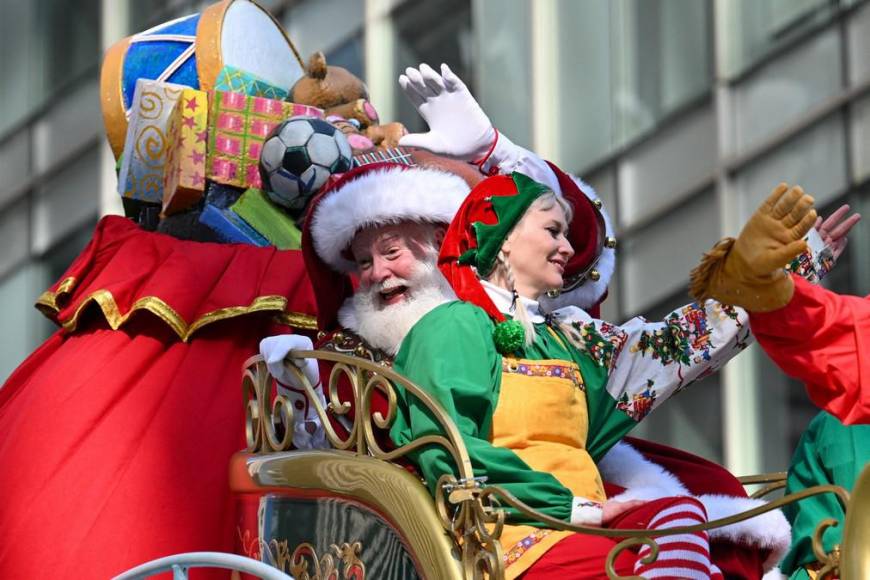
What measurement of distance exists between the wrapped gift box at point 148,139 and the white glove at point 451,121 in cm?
99

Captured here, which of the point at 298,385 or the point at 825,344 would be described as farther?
the point at 298,385

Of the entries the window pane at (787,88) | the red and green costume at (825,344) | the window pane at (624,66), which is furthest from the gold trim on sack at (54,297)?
the window pane at (624,66)

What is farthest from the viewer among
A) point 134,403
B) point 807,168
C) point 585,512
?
point 807,168

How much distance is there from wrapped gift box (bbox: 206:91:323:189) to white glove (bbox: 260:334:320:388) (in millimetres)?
1190

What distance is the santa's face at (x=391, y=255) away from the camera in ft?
15.9

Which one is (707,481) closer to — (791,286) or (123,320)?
(791,286)

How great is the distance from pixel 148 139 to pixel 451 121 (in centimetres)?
117

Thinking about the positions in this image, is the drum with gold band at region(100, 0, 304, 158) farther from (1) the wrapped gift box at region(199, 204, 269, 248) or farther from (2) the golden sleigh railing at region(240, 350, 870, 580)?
(2) the golden sleigh railing at region(240, 350, 870, 580)

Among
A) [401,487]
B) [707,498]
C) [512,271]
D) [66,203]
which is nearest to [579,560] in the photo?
[401,487]

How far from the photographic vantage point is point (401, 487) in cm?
405

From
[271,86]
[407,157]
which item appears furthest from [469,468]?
[271,86]

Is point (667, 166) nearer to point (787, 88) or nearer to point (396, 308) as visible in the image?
point (787, 88)

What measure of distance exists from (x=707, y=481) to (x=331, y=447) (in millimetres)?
954

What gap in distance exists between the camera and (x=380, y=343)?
189 inches
